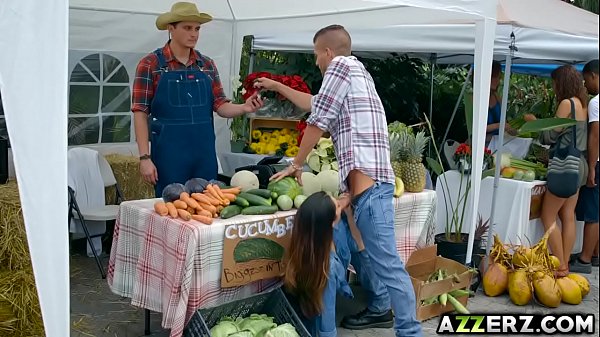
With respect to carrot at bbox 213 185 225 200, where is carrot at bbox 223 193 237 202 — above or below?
below

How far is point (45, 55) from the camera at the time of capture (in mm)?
2365

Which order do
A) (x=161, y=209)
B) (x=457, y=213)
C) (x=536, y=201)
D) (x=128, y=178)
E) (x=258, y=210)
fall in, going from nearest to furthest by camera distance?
(x=161, y=209)
(x=258, y=210)
(x=457, y=213)
(x=536, y=201)
(x=128, y=178)

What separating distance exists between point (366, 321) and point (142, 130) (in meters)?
1.94

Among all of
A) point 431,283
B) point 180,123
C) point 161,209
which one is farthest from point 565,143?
point 161,209

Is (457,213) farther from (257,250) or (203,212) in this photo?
(203,212)

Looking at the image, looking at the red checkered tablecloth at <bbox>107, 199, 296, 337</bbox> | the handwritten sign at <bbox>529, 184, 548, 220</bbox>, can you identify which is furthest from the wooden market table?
the handwritten sign at <bbox>529, 184, 548, 220</bbox>

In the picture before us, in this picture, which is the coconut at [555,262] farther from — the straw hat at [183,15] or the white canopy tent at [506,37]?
the straw hat at [183,15]

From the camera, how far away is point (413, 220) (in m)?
4.43

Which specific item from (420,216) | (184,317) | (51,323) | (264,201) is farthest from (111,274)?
(420,216)

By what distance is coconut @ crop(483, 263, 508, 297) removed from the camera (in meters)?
4.97

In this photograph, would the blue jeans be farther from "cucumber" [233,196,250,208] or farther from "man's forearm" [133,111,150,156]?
"man's forearm" [133,111,150,156]

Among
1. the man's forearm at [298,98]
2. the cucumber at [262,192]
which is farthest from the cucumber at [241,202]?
the man's forearm at [298,98]

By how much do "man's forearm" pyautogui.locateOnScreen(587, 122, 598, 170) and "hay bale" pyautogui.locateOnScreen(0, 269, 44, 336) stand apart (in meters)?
4.39

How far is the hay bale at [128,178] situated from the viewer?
620 cm
